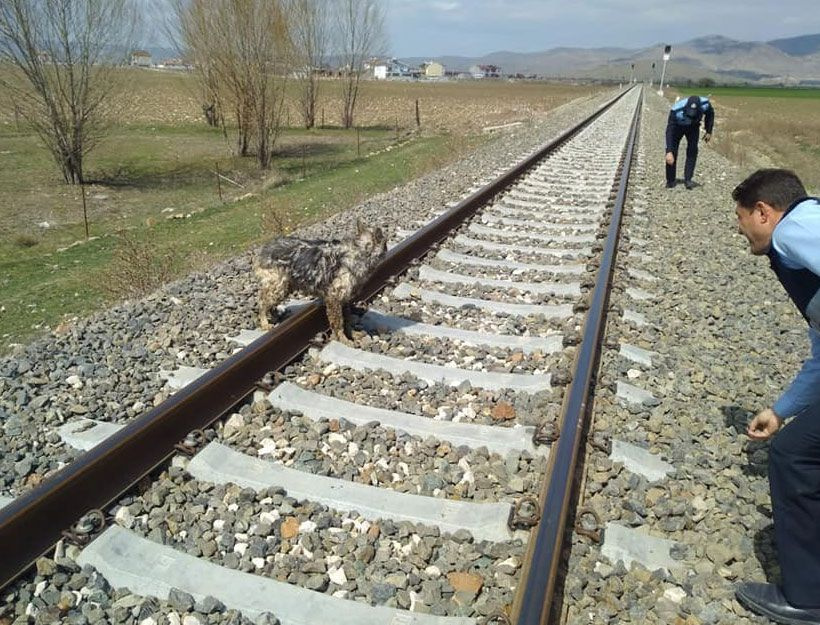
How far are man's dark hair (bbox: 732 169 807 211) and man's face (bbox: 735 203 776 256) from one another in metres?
0.04

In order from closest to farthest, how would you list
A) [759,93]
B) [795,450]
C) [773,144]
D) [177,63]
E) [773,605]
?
[773,605]
[795,450]
[177,63]
[773,144]
[759,93]

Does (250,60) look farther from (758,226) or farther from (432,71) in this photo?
(432,71)

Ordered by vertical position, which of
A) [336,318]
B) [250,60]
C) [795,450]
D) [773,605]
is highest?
[250,60]

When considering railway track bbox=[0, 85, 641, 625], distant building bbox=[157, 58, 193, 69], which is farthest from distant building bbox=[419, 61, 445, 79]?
railway track bbox=[0, 85, 641, 625]

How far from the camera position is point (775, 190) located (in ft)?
9.32

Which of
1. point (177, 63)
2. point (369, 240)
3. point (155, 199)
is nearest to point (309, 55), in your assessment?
point (177, 63)

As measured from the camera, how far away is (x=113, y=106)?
63.2 ft

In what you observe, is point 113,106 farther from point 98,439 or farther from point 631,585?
point 631,585

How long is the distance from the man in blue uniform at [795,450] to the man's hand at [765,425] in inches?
7.1

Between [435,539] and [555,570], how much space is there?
587 millimetres

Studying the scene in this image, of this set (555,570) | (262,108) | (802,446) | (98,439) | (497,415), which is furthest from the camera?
(262,108)

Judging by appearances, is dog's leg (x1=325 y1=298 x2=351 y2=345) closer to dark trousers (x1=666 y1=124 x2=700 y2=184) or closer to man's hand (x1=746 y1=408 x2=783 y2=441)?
man's hand (x1=746 y1=408 x2=783 y2=441)

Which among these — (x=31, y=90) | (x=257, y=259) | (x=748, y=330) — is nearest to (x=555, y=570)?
(x=257, y=259)

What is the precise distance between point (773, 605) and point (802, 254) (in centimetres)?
139
